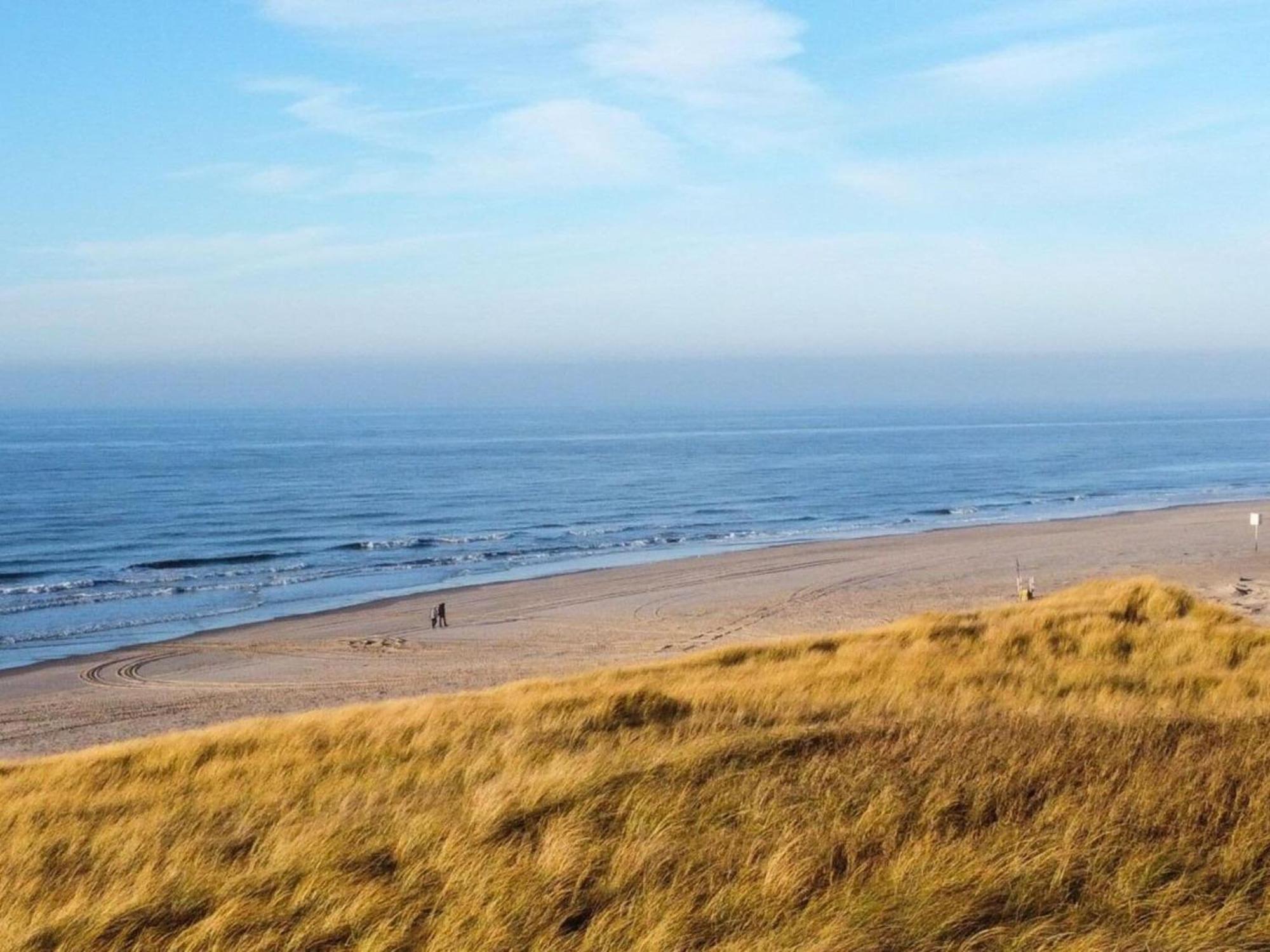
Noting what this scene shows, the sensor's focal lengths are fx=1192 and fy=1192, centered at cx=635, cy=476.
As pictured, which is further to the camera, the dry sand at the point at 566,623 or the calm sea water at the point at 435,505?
the calm sea water at the point at 435,505

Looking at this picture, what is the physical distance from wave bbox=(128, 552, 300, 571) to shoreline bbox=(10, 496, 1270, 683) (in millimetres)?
8672

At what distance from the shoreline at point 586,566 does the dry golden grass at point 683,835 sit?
20.9 metres

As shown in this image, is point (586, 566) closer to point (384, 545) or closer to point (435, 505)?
point (384, 545)

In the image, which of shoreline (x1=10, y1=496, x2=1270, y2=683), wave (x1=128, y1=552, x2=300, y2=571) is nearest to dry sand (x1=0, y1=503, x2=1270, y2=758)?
shoreline (x1=10, y1=496, x2=1270, y2=683)

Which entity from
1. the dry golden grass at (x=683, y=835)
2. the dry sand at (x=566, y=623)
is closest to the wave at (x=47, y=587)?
the dry sand at (x=566, y=623)

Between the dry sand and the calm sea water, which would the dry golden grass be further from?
the calm sea water

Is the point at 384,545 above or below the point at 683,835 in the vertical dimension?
below

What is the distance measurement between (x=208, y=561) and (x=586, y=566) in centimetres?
1400

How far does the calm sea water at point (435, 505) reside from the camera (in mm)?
38594

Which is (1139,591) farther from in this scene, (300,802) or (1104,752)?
(300,802)

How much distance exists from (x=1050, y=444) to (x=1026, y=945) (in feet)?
421

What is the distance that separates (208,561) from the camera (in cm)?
4406

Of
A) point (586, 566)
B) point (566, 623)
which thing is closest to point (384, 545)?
point (586, 566)

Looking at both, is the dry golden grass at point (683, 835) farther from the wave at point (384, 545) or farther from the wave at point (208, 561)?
the wave at point (384, 545)
